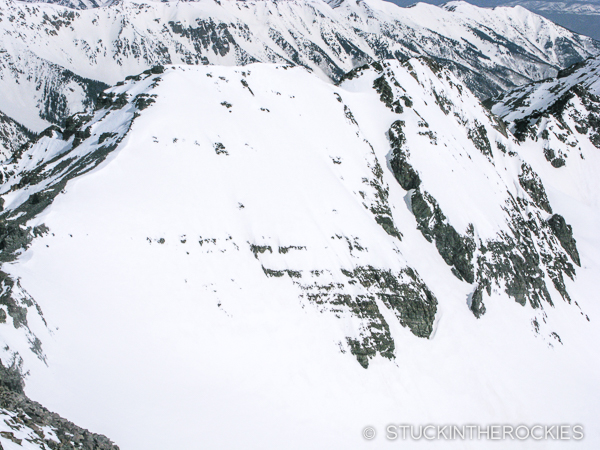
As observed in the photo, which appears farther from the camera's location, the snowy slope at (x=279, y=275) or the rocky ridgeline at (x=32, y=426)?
the snowy slope at (x=279, y=275)

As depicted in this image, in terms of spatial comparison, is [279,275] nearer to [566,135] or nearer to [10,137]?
[566,135]

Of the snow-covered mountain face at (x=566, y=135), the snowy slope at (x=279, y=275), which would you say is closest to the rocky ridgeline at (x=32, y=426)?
the snowy slope at (x=279, y=275)

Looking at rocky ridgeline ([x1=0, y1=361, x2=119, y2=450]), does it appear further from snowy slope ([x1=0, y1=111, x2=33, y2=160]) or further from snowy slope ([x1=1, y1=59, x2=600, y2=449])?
snowy slope ([x1=0, y1=111, x2=33, y2=160])

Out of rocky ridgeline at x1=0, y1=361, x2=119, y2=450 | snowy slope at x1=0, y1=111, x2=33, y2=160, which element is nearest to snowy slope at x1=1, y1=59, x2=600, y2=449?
rocky ridgeline at x1=0, y1=361, x2=119, y2=450

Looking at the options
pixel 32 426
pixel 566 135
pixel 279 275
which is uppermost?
pixel 566 135

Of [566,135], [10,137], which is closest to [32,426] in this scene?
[566,135]

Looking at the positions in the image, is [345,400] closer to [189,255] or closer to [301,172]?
[189,255]

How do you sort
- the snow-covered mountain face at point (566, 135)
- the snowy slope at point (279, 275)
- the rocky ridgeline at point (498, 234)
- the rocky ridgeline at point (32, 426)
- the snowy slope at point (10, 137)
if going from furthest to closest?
1. the snowy slope at point (10, 137)
2. the snow-covered mountain face at point (566, 135)
3. the rocky ridgeline at point (498, 234)
4. the snowy slope at point (279, 275)
5. the rocky ridgeline at point (32, 426)

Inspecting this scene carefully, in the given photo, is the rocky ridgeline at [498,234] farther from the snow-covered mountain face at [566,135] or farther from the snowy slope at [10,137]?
the snowy slope at [10,137]

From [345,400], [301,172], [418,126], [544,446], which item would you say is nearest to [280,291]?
[345,400]
